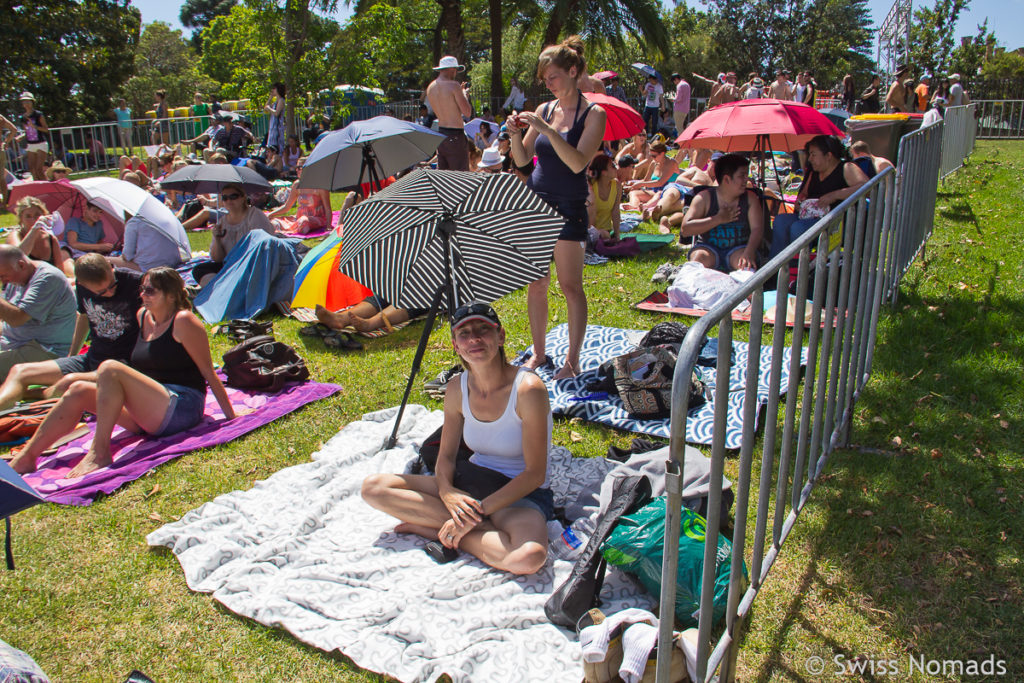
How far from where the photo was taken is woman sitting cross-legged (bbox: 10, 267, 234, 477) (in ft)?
14.7

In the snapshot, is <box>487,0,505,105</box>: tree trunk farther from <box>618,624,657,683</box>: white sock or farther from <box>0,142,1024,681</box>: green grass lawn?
<box>618,624,657,683</box>: white sock

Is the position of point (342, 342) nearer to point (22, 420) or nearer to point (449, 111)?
point (22, 420)

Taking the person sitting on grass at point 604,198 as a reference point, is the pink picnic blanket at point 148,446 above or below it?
below

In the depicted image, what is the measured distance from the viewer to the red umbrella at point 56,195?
8.48 m

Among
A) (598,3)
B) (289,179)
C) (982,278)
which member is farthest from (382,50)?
(982,278)

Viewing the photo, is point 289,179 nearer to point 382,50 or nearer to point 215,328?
point 382,50

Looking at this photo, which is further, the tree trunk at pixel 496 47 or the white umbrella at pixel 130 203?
the tree trunk at pixel 496 47

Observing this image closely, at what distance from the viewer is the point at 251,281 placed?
296 inches

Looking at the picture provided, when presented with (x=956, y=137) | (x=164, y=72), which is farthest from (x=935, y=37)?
(x=164, y=72)

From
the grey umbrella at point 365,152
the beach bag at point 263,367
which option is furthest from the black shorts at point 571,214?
the grey umbrella at point 365,152

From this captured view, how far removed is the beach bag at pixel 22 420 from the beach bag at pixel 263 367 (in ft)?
3.91

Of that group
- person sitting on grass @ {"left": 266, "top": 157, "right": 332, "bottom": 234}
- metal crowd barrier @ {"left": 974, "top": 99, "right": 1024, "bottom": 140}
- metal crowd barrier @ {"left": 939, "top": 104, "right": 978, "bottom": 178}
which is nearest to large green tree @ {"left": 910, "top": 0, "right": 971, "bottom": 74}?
metal crowd barrier @ {"left": 974, "top": 99, "right": 1024, "bottom": 140}

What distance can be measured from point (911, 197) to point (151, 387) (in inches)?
218

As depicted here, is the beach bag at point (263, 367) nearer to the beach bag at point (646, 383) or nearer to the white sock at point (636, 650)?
the beach bag at point (646, 383)
